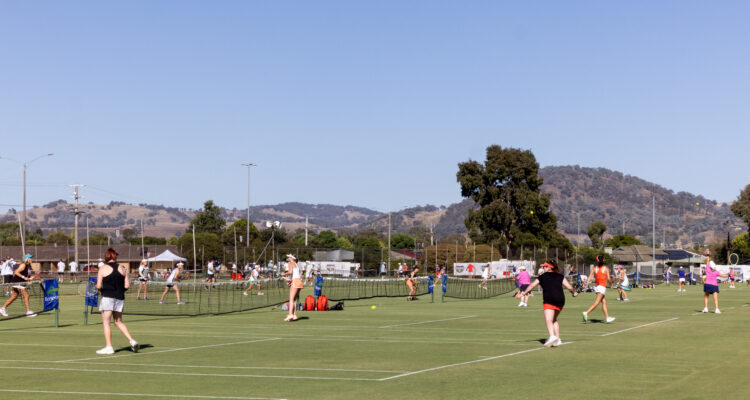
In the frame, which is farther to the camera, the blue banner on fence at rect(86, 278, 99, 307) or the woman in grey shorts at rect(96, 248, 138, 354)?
the blue banner on fence at rect(86, 278, 99, 307)

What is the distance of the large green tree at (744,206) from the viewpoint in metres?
120

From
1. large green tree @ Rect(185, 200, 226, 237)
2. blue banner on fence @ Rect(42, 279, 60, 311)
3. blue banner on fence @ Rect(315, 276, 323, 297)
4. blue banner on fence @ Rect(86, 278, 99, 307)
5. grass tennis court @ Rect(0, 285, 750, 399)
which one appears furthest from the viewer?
large green tree @ Rect(185, 200, 226, 237)

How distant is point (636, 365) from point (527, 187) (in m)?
99.4

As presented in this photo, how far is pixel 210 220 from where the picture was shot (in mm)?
189625

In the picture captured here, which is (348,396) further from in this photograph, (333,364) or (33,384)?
(33,384)

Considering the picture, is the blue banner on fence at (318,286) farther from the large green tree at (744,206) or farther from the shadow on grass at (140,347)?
the large green tree at (744,206)

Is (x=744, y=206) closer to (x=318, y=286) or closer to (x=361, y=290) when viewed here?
(x=361, y=290)

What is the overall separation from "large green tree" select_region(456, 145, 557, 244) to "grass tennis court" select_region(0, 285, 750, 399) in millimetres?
83262

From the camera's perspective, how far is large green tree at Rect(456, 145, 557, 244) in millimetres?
110375

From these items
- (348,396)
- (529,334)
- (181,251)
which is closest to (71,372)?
(348,396)

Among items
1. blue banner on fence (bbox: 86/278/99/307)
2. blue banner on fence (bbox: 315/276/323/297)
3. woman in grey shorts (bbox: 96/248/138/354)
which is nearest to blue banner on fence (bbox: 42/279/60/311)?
blue banner on fence (bbox: 86/278/99/307)

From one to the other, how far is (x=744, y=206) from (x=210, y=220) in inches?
4271

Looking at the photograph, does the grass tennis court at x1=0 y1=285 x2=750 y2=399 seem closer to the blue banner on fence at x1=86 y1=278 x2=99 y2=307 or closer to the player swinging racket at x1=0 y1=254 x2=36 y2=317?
the blue banner on fence at x1=86 y1=278 x2=99 y2=307

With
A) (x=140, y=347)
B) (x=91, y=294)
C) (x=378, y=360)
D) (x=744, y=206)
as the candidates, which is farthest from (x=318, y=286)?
(x=744, y=206)
